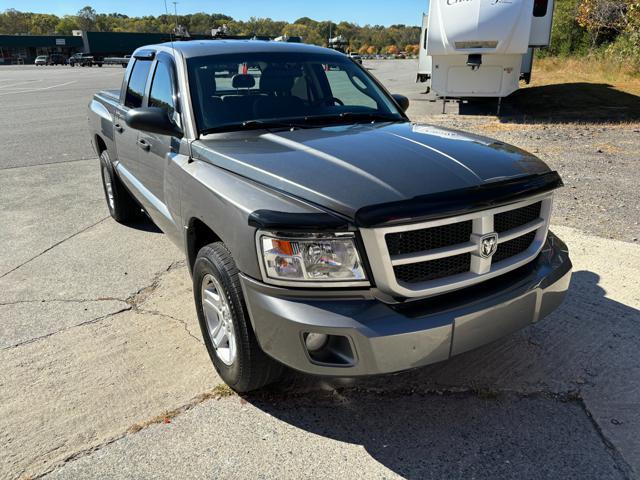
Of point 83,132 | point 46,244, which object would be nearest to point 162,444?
point 46,244

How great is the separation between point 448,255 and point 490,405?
981 millimetres

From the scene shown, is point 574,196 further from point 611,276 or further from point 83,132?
point 83,132

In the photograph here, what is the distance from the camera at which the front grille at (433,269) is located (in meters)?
2.34

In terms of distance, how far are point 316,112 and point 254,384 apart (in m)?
1.90

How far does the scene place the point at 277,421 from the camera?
2.74 metres

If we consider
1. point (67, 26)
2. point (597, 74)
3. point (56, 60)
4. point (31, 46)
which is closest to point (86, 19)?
point (67, 26)

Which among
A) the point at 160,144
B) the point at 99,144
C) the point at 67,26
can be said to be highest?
the point at 67,26

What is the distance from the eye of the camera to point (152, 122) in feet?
10.6

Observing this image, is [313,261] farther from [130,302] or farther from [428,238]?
[130,302]

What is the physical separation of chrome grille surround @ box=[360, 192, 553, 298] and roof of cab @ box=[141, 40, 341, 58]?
2289 millimetres

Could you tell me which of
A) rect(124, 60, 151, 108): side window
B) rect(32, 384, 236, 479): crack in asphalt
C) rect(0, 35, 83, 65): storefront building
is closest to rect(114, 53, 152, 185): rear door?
rect(124, 60, 151, 108): side window

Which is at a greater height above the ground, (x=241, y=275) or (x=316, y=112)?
(x=316, y=112)

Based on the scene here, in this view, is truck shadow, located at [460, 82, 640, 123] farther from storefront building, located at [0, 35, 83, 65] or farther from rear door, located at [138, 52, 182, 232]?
storefront building, located at [0, 35, 83, 65]

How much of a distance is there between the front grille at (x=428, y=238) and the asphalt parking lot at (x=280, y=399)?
3.18 ft
